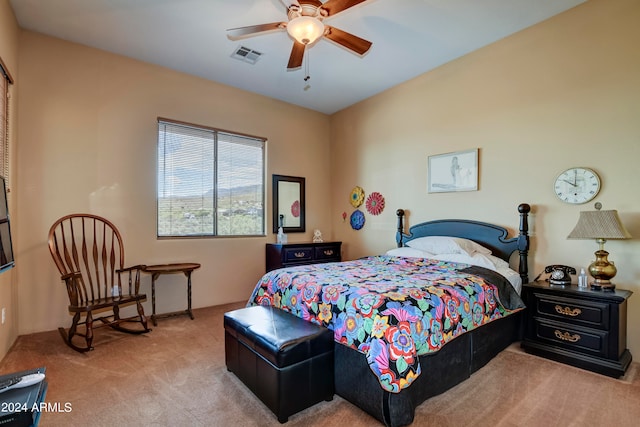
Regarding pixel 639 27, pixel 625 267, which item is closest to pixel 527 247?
pixel 625 267

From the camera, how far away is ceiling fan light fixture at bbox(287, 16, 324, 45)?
2367mm

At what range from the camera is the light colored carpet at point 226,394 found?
1886 mm

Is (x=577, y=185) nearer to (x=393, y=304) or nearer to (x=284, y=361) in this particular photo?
(x=393, y=304)

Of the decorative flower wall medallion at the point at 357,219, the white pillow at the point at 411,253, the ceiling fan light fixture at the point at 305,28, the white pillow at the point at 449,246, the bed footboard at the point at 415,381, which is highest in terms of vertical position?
the ceiling fan light fixture at the point at 305,28

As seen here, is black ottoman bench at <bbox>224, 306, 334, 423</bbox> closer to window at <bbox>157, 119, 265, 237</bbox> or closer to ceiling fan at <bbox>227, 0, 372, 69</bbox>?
ceiling fan at <bbox>227, 0, 372, 69</bbox>

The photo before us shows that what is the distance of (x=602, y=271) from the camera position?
2.56 m

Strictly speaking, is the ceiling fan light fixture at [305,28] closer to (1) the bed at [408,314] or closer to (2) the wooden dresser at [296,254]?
(1) the bed at [408,314]

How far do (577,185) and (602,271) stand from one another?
828mm

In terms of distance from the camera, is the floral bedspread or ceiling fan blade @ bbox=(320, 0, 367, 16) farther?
ceiling fan blade @ bbox=(320, 0, 367, 16)

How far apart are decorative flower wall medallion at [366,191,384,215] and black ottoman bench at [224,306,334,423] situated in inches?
114

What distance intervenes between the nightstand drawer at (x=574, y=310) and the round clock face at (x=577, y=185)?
3.12 ft

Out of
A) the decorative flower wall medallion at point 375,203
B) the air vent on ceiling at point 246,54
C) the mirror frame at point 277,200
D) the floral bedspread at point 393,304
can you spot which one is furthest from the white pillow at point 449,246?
the air vent on ceiling at point 246,54

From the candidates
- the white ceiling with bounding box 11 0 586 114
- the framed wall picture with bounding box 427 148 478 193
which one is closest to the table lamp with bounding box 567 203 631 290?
the framed wall picture with bounding box 427 148 478 193

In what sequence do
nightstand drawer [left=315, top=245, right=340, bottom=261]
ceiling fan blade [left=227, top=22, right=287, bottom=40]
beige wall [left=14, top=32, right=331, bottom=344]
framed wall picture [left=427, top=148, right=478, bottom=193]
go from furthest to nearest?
nightstand drawer [left=315, top=245, right=340, bottom=261] → framed wall picture [left=427, top=148, right=478, bottom=193] → beige wall [left=14, top=32, right=331, bottom=344] → ceiling fan blade [left=227, top=22, right=287, bottom=40]
